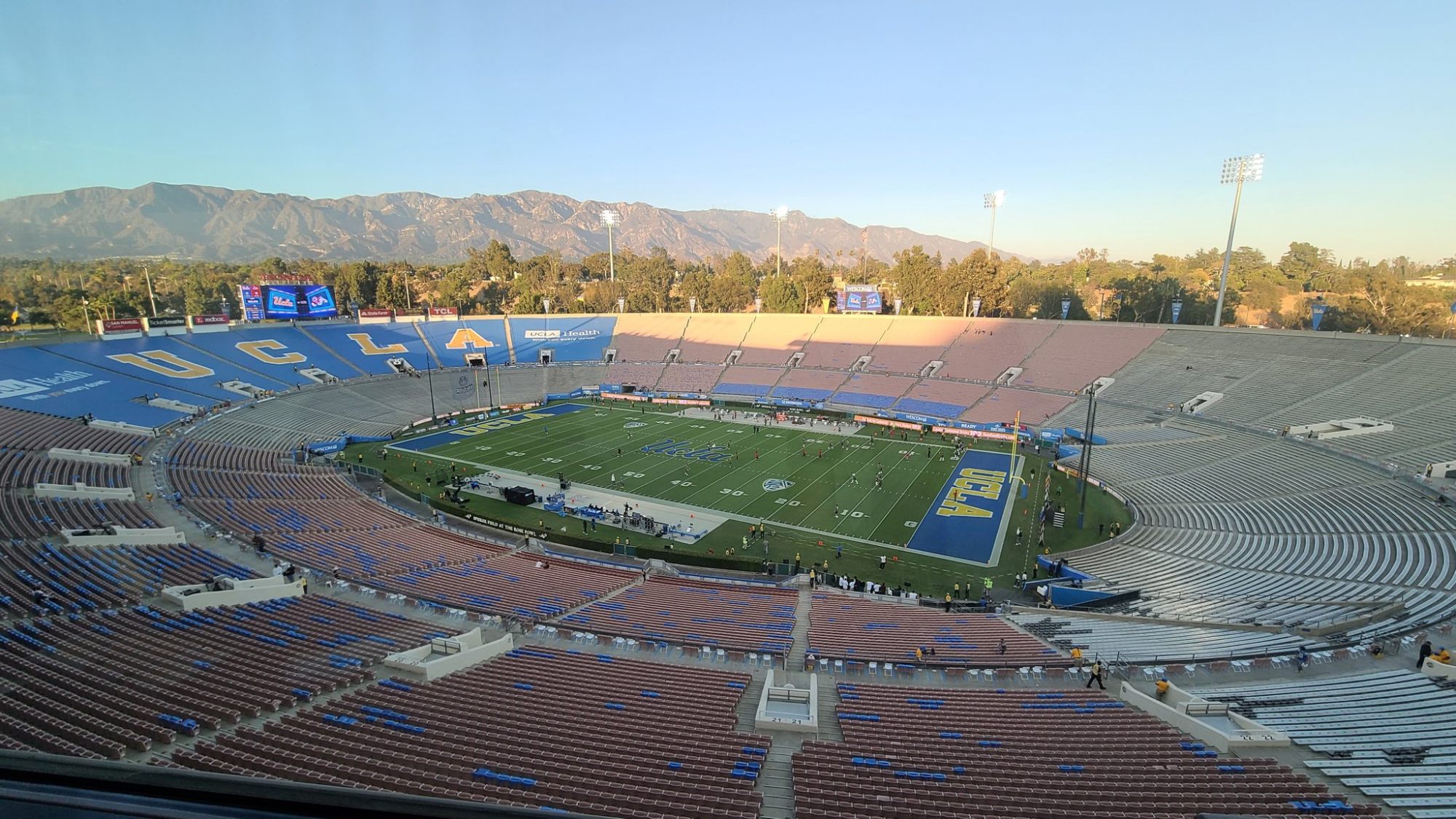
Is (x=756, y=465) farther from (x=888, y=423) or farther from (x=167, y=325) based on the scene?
(x=167, y=325)

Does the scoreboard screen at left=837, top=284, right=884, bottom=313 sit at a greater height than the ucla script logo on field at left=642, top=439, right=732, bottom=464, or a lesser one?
greater

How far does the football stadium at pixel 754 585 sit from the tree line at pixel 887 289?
14915 millimetres

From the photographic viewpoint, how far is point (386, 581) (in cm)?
1941

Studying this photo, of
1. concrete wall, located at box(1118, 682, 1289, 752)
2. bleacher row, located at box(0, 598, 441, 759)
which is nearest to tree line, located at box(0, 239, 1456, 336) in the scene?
bleacher row, located at box(0, 598, 441, 759)

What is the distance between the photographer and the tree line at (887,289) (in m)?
57.4

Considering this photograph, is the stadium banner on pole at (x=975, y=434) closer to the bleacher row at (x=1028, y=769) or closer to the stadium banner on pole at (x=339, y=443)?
the bleacher row at (x=1028, y=769)

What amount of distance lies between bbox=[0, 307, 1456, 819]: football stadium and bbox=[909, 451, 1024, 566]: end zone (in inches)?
9.0

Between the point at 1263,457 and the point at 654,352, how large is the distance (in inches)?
1925

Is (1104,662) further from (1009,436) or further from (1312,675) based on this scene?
(1009,436)

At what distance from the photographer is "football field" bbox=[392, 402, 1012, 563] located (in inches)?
1206

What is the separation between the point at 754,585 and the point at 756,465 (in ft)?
52.4

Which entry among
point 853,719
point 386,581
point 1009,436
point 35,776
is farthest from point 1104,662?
point 1009,436

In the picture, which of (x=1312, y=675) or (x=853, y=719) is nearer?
(x=853, y=719)

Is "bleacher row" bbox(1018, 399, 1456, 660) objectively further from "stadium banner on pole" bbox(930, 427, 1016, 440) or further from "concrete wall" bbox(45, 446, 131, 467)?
"concrete wall" bbox(45, 446, 131, 467)
